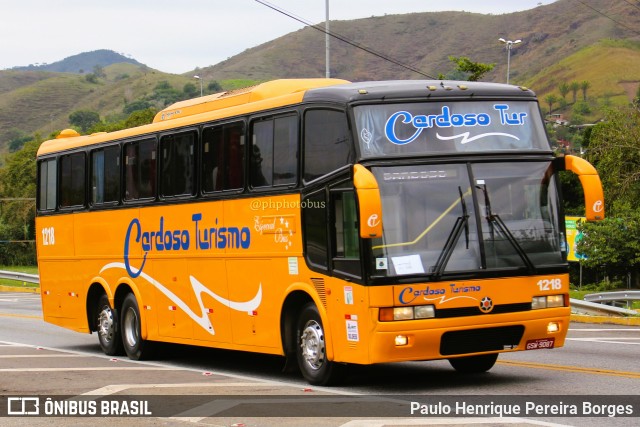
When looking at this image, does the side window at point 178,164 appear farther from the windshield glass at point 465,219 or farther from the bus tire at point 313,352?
the windshield glass at point 465,219

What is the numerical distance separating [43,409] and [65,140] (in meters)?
10.3

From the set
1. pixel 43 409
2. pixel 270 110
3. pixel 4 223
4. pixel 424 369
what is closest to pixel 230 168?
pixel 270 110

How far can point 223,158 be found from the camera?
51.4 feet

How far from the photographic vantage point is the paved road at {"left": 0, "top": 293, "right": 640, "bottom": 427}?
426 inches

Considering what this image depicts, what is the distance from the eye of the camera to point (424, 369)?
49.8 feet

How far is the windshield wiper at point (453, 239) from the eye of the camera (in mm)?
12195

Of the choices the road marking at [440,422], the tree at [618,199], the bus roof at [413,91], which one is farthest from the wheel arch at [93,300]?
the tree at [618,199]

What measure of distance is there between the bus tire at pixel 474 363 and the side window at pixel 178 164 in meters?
4.69

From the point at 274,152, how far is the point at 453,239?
310cm

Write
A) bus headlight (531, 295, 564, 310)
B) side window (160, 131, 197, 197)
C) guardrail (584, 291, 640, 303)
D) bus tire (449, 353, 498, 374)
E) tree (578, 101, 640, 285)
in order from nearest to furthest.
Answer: bus headlight (531, 295, 564, 310) → bus tire (449, 353, 498, 374) → side window (160, 131, 197, 197) → guardrail (584, 291, 640, 303) → tree (578, 101, 640, 285)

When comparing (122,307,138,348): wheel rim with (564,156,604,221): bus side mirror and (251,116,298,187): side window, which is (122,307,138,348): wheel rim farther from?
(564,156,604,221): bus side mirror

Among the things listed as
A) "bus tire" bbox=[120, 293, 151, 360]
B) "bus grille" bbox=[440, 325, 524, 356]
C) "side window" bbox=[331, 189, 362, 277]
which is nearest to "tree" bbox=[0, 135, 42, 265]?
"bus tire" bbox=[120, 293, 151, 360]

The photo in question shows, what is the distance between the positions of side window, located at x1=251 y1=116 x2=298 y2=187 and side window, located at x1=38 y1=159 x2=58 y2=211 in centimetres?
763

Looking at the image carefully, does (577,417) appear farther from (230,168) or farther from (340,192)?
(230,168)
